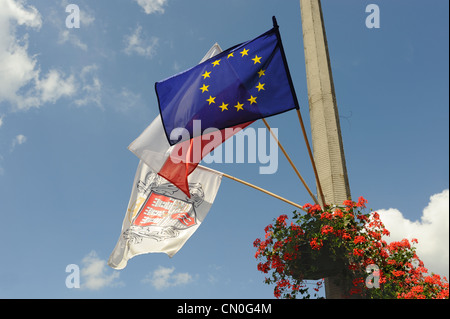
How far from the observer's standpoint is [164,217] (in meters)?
11.3

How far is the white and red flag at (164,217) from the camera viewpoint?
10.9 metres

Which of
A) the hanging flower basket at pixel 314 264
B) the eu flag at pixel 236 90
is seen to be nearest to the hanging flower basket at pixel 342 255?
the hanging flower basket at pixel 314 264

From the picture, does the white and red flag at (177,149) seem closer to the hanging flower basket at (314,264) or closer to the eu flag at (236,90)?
the eu flag at (236,90)

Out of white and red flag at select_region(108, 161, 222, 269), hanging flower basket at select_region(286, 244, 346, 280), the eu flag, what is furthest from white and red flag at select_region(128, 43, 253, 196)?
hanging flower basket at select_region(286, 244, 346, 280)

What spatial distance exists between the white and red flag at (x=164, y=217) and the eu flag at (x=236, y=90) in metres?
2.03

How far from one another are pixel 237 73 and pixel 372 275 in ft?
17.3

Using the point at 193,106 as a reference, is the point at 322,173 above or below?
below

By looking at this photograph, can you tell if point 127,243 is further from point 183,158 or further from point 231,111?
point 231,111

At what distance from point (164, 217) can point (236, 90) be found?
4.16 metres

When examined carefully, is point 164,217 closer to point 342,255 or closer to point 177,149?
point 177,149

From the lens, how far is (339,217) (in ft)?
27.9
